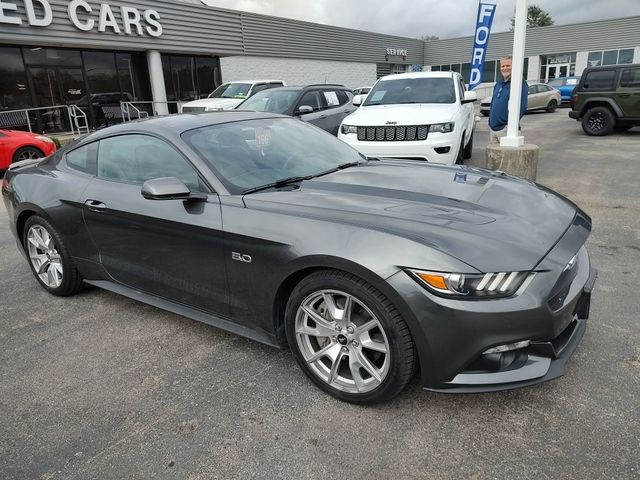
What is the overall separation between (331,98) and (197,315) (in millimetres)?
8438

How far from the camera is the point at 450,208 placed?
8.41ft

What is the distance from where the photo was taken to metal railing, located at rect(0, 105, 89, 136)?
51.2 ft

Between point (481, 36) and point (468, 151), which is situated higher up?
point (481, 36)

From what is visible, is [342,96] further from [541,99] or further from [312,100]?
[541,99]

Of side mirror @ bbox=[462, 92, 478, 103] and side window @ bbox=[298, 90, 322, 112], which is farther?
side window @ bbox=[298, 90, 322, 112]

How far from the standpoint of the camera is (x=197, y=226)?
2.86m

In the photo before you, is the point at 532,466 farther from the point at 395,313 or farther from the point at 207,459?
the point at 207,459

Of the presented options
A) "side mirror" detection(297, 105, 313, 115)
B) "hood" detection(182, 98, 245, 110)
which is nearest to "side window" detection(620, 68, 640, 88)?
"side mirror" detection(297, 105, 313, 115)

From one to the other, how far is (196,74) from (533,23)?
81782 mm

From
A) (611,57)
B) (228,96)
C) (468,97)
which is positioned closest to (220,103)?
(228,96)

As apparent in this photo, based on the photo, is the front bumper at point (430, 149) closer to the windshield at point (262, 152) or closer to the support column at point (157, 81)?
the windshield at point (262, 152)

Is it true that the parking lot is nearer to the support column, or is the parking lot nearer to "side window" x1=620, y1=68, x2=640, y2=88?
"side window" x1=620, y1=68, x2=640, y2=88

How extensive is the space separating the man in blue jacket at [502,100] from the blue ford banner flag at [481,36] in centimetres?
1021

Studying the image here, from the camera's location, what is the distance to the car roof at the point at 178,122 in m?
3.27
